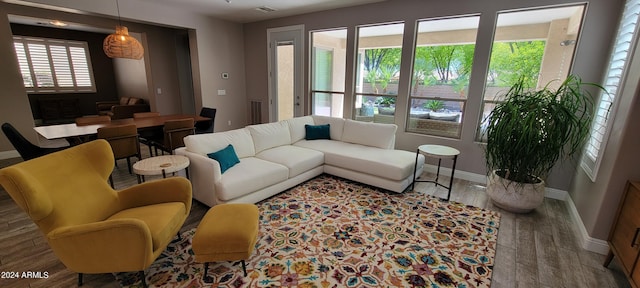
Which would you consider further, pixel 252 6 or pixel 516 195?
pixel 252 6

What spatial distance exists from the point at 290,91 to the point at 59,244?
466 centimetres

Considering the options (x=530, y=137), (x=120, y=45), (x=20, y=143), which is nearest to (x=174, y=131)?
(x=120, y=45)

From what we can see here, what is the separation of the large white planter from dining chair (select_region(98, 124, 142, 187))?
15.1 feet

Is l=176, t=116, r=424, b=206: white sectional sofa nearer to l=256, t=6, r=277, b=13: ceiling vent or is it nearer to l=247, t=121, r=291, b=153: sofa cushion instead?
l=247, t=121, r=291, b=153: sofa cushion

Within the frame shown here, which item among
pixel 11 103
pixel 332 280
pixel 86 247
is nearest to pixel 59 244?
pixel 86 247

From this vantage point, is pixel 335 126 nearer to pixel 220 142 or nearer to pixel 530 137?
pixel 220 142

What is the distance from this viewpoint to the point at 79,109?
320 inches

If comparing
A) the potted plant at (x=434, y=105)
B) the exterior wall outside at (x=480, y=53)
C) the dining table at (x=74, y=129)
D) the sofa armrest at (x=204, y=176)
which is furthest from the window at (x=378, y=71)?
the dining table at (x=74, y=129)

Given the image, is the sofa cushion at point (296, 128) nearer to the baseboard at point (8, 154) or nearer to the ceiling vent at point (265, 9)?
the ceiling vent at point (265, 9)

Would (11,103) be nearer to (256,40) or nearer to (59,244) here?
(256,40)

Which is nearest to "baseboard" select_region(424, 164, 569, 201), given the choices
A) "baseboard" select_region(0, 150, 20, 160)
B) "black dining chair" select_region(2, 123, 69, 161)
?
"black dining chair" select_region(2, 123, 69, 161)

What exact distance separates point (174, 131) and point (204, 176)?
152 cm

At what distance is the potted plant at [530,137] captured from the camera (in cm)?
263

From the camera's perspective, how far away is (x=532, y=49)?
346 cm
